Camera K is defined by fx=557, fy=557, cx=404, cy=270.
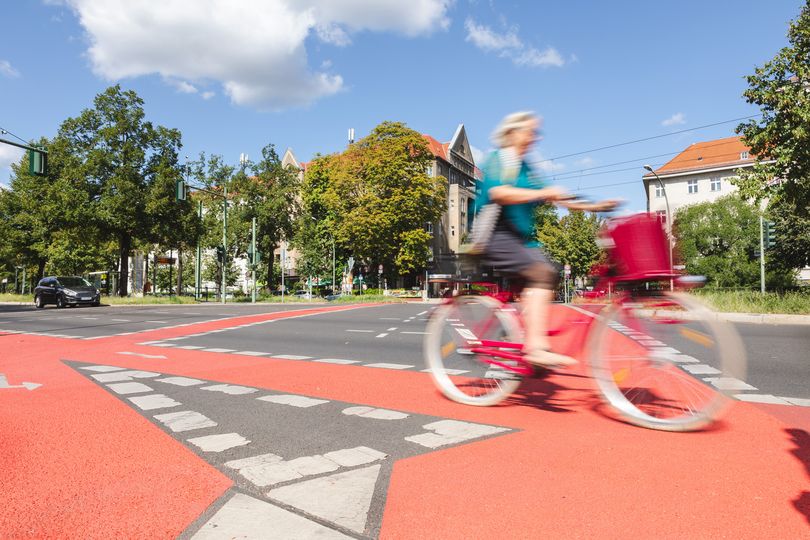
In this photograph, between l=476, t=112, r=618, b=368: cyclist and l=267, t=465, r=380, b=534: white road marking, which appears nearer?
l=267, t=465, r=380, b=534: white road marking

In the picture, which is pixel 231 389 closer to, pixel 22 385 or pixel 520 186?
pixel 22 385

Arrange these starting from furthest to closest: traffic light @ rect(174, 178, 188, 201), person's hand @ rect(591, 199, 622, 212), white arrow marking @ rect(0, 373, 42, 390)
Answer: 1. traffic light @ rect(174, 178, 188, 201)
2. white arrow marking @ rect(0, 373, 42, 390)
3. person's hand @ rect(591, 199, 622, 212)

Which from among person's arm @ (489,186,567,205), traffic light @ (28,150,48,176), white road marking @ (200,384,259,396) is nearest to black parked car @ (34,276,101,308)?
traffic light @ (28,150,48,176)

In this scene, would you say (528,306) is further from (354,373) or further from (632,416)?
(354,373)

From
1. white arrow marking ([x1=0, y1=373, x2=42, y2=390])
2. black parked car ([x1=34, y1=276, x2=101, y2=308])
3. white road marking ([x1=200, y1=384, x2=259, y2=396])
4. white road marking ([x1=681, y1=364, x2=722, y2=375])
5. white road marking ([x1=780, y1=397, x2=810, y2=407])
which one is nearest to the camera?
white road marking ([x1=681, y1=364, x2=722, y2=375])

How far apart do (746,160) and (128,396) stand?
66892 millimetres

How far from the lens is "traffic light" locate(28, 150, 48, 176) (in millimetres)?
16991

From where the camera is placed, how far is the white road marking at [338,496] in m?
2.40

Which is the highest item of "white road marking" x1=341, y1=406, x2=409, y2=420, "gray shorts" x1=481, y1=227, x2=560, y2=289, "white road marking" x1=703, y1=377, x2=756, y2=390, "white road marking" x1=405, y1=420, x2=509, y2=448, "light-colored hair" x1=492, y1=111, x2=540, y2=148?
"light-colored hair" x1=492, y1=111, x2=540, y2=148

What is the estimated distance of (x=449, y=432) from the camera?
3746 millimetres

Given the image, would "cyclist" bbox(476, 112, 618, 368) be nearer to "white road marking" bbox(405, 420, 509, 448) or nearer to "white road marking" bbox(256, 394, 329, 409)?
"white road marking" bbox(405, 420, 509, 448)

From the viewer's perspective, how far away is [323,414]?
14.6ft

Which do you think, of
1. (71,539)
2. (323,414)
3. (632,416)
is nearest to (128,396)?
(323,414)

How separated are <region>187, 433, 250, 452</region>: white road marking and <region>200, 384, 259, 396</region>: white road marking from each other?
1606 millimetres
